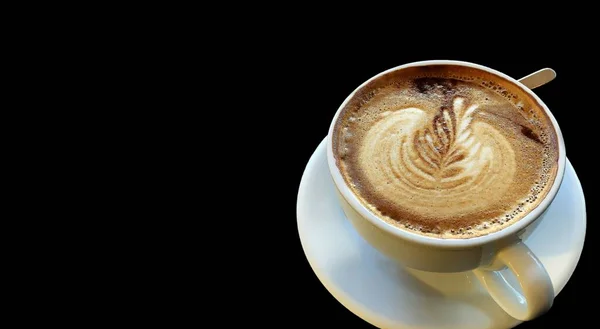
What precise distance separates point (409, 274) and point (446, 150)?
1.30 ft

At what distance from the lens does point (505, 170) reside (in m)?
1.69

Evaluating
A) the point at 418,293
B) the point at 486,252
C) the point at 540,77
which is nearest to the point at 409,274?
the point at 418,293

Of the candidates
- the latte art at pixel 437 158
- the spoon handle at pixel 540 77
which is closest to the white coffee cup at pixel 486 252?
the latte art at pixel 437 158

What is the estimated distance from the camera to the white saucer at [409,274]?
177 centimetres

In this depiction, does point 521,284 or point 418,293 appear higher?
point 521,284

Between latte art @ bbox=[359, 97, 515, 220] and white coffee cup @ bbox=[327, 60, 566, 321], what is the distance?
0.11m

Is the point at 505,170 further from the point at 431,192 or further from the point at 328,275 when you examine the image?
the point at 328,275

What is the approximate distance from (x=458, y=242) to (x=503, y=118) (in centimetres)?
47

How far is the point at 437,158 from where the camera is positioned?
1.74m

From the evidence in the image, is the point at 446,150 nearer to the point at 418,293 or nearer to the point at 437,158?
the point at 437,158

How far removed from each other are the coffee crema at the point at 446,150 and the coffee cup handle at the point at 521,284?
0.08m

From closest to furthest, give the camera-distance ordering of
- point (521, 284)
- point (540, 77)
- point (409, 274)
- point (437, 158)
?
point (521, 284) → point (437, 158) → point (409, 274) → point (540, 77)

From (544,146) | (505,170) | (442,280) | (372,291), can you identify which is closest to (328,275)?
(372,291)

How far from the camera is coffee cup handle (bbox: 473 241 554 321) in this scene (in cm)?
148
